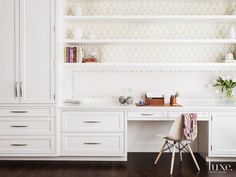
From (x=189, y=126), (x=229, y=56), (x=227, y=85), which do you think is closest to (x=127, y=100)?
(x=189, y=126)

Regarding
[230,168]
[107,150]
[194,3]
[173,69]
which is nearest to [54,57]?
[107,150]

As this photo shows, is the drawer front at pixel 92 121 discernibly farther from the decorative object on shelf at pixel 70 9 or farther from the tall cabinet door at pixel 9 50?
the decorative object on shelf at pixel 70 9

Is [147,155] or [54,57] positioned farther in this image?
[147,155]

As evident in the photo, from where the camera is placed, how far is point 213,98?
438cm

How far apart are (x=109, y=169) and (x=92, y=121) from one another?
65 centimetres

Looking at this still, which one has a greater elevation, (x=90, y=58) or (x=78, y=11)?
(x=78, y=11)

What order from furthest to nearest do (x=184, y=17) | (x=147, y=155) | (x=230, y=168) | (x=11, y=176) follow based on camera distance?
(x=147, y=155) < (x=184, y=17) < (x=230, y=168) < (x=11, y=176)

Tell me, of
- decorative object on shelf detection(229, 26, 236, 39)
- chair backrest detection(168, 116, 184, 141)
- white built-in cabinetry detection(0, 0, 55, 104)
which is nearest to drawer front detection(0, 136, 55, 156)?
white built-in cabinetry detection(0, 0, 55, 104)

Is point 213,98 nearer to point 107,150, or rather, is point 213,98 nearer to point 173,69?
point 173,69

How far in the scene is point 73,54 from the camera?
4.13 metres

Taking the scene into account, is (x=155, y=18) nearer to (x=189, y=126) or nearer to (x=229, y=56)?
(x=229, y=56)

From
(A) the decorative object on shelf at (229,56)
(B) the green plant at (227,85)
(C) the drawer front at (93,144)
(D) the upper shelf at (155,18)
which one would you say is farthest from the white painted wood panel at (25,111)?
(A) the decorative object on shelf at (229,56)

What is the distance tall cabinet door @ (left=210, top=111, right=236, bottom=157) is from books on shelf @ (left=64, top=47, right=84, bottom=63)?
1.97 m

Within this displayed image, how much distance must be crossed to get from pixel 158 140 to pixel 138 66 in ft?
3.77
